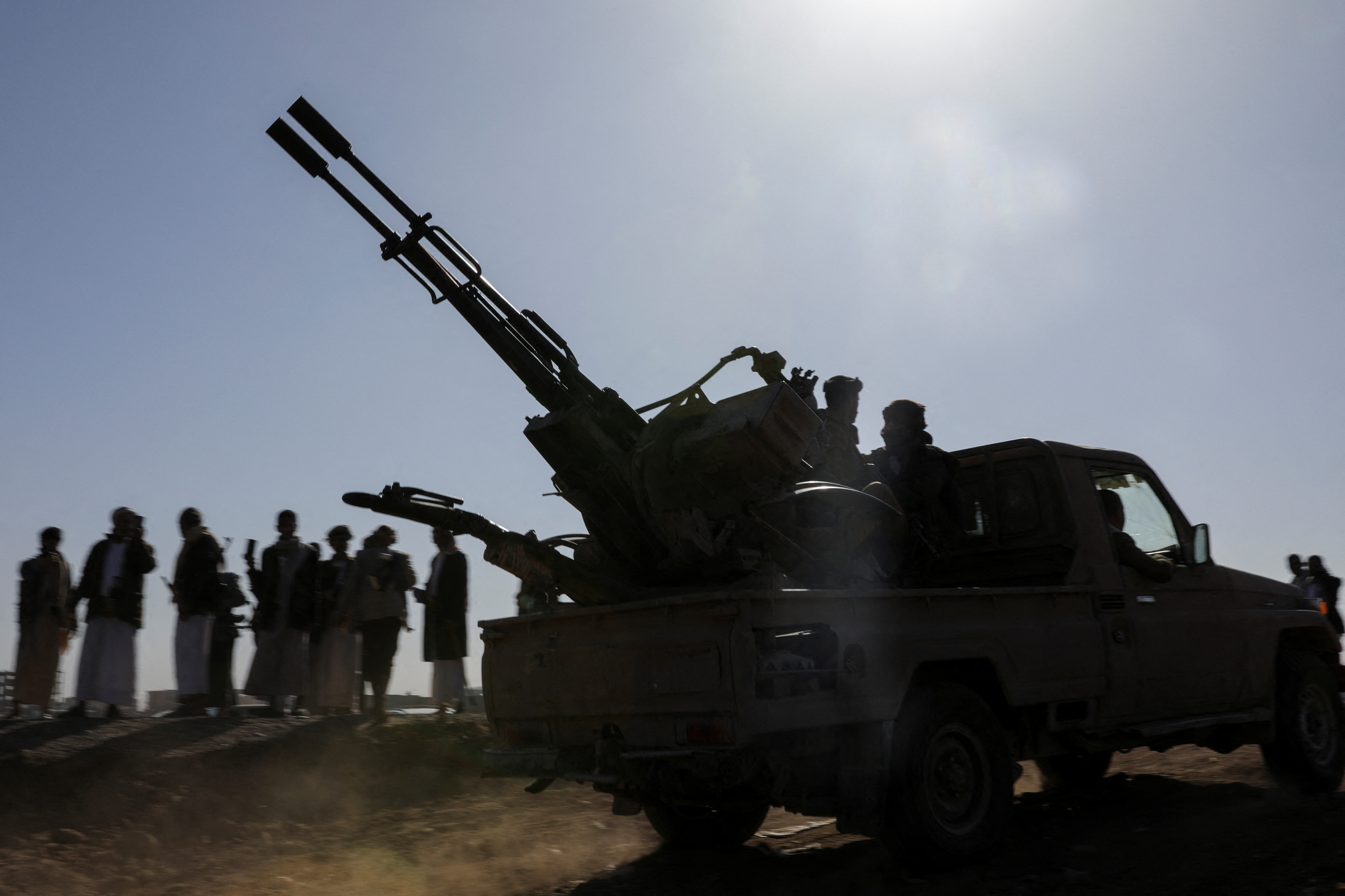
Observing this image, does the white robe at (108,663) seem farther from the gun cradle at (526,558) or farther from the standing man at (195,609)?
the gun cradle at (526,558)

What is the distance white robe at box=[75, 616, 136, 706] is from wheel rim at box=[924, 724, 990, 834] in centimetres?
614

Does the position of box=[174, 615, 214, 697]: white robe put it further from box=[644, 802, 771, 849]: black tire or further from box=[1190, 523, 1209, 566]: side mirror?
box=[1190, 523, 1209, 566]: side mirror

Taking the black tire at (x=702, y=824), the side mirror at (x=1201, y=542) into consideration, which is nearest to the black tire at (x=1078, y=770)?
the side mirror at (x=1201, y=542)

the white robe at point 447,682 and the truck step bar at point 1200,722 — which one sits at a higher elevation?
the white robe at point 447,682

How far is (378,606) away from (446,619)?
0.65 metres

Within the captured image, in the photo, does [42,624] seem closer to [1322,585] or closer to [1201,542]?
[1201,542]

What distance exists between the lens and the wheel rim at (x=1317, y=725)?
7039 millimetres

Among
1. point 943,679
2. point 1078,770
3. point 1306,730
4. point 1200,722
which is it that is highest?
point 943,679

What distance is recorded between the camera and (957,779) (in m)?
5.09

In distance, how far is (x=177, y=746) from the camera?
23.9ft

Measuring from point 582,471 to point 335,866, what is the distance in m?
2.60

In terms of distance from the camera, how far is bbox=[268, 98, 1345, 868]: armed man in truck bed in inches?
181

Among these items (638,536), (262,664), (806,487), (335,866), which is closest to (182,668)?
(262,664)

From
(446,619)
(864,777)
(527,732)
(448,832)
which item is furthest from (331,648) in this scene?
(864,777)
